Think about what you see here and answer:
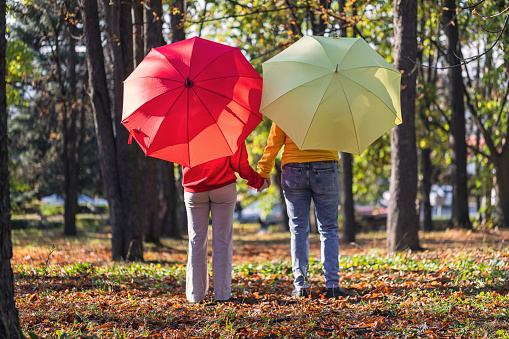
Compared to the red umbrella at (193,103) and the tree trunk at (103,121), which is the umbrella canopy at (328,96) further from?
the tree trunk at (103,121)

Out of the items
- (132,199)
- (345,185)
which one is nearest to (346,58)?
(132,199)

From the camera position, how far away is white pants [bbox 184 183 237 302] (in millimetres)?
5566

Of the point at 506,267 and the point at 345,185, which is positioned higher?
the point at 345,185

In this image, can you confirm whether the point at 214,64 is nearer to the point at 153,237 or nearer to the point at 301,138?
the point at 301,138

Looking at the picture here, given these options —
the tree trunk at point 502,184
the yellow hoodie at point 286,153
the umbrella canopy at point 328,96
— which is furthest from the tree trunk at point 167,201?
the umbrella canopy at point 328,96

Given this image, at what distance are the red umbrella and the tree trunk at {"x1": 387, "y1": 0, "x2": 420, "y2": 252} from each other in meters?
4.55

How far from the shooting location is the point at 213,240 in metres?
5.62

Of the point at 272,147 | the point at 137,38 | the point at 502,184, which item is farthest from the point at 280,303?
the point at 502,184

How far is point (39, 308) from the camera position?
5.11 meters

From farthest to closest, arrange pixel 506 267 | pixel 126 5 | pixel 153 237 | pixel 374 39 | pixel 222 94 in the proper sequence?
pixel 374 39 → pixel 153 237 → pixel 126 5 → pixel 506 267 → pixel 222 94

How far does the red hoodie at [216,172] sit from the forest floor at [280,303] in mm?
1204

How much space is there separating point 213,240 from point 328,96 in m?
1.89

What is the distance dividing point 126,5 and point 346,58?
5.62 m

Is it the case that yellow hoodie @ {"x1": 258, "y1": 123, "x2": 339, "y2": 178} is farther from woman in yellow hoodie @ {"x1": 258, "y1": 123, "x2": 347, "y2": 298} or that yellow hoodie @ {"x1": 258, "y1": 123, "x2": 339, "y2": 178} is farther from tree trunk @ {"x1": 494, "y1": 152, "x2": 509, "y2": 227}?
tree trunk @ {"x1": 494, "y1": 152, "x2": 509, "y2": 227}
